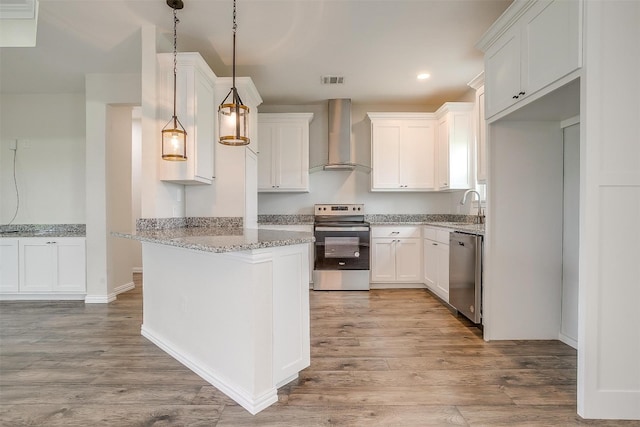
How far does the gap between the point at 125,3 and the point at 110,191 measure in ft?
7.00

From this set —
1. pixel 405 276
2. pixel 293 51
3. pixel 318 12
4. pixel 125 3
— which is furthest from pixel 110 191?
pixel 405 276

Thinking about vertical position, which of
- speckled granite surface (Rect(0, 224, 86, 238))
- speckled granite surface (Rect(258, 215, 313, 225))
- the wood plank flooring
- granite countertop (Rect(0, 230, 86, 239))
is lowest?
the wood plank flooring

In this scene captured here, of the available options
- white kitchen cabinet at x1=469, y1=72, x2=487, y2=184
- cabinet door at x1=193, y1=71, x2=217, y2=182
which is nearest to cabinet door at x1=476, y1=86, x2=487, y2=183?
white kitchen cabinet at x1=469, y1=72, x2=487, y2=184

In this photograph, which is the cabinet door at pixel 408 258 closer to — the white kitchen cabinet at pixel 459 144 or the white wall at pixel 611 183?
the white kitchen cabinet at pixel 459 144

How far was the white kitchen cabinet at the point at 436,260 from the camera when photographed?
3.45 m

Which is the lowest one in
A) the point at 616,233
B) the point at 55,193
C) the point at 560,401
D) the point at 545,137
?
the point at 560,401

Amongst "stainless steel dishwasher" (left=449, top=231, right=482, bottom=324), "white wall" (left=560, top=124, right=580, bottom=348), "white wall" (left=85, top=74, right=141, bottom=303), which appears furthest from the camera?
"white wall" (left=85, top=74, right=141, bottom=303)

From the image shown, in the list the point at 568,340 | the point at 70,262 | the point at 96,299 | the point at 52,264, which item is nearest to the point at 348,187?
the point at 568,340

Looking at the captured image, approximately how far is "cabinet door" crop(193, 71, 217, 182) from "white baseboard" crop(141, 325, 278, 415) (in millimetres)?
1481

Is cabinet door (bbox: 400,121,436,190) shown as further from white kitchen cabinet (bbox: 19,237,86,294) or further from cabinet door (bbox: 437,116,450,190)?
white kitchen cabinet (bbox: 19,237,86,294)

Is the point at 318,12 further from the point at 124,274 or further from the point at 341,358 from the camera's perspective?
the point at 124,274

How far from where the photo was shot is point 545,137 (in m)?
2.55

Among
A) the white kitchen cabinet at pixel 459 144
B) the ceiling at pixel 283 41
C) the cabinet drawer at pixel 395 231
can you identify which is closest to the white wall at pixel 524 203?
the ceiling at pixel 283 41

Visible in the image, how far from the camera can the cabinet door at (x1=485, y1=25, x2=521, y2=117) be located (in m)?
2.17
